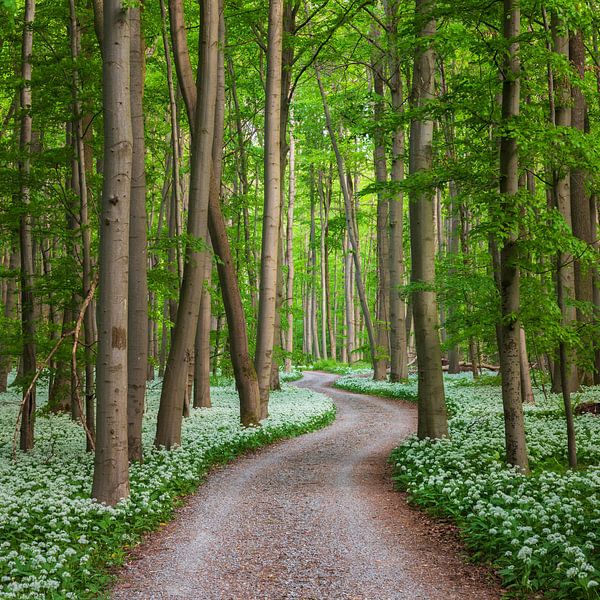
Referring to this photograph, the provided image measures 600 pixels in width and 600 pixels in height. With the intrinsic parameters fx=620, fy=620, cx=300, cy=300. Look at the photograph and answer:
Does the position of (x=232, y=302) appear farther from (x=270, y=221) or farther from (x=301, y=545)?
(x=301, y=545)

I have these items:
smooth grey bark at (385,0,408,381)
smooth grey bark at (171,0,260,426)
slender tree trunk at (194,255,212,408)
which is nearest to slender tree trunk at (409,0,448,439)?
smooth grey bark at (171,0,260,426)

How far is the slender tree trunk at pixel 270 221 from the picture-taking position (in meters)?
15.4

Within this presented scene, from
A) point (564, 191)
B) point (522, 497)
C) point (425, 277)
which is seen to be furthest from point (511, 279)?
point (564, 191)

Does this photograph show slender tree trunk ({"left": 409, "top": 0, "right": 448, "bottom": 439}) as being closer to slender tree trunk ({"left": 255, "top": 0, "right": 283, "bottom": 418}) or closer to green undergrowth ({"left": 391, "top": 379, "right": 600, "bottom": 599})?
green undergrowth ({"left": 391, "top": 379, "right": 600, "bottom": 599})

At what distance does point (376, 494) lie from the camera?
30.8 ft

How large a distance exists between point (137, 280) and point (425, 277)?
5411 millimetres

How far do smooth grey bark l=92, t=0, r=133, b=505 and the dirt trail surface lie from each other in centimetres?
120

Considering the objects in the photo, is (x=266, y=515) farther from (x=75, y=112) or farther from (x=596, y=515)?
(x=75, y=112)

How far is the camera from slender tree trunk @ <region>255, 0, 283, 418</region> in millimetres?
15359

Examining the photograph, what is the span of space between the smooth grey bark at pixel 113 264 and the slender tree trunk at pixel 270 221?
293 inches

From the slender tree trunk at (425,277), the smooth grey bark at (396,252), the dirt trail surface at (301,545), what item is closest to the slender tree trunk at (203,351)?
the dirt trail surface at (301,545)

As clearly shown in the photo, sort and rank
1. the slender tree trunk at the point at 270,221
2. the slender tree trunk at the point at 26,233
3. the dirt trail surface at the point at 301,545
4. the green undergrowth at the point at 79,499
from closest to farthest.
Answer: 1. the green undergrowth at the point at 79,499
2. the dirt trail surface at the point at 301,545
3. the slender tree trunk at the point at 26,233
4. the slender tree trunk at the point at 270,221

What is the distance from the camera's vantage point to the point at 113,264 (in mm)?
8172

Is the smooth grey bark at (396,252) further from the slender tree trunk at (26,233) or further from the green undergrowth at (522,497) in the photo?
the slender tree trunk at (26,233)
